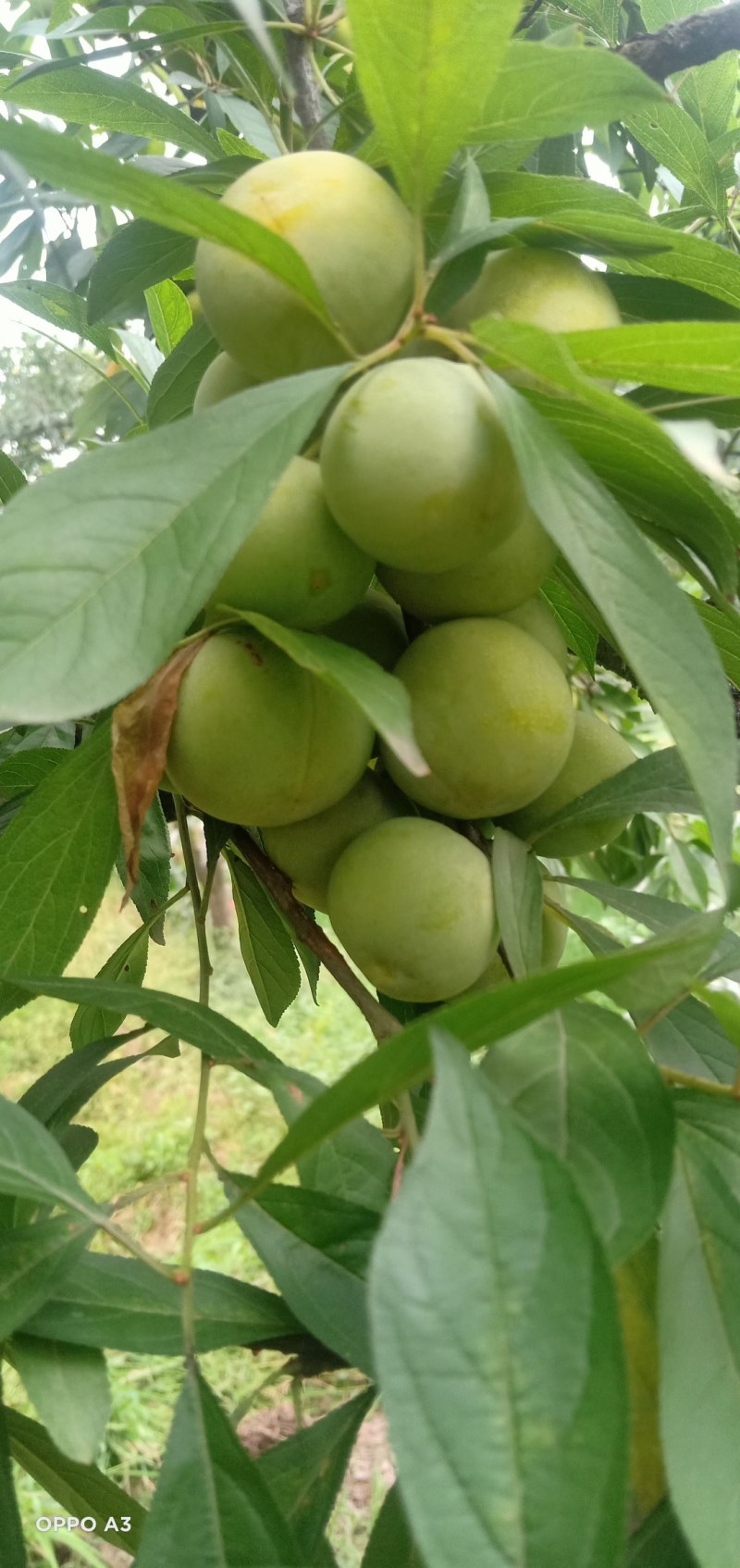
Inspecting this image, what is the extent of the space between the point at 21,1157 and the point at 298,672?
18 centimetres

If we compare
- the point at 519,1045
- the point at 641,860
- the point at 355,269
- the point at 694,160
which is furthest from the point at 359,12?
the point at 641,860

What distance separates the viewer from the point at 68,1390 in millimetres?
338

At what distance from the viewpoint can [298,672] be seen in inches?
15.1

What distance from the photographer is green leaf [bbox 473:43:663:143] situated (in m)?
0.34

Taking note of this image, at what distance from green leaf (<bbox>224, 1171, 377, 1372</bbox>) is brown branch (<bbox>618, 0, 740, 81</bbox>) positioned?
616mm

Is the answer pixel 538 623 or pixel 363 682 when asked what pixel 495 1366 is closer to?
pixel 363 682

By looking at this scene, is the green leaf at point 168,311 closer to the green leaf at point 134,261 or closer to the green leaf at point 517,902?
the green leaf at point 134,261

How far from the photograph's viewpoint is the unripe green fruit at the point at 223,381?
1.36ft

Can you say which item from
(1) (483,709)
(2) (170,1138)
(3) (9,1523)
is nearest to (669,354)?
(1) (483,709)

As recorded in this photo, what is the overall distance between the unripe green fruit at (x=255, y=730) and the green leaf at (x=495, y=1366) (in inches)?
6.9

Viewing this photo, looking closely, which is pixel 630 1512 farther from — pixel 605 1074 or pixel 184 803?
pixel 184 803

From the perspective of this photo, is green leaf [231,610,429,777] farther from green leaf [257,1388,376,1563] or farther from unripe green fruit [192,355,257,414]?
green leaf [257,1388,376,1563]

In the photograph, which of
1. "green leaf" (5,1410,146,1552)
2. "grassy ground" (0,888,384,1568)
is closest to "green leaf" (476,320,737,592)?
"green leaf" (5,1410,146,1552)

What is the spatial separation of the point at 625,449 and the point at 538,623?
0.39 feet
